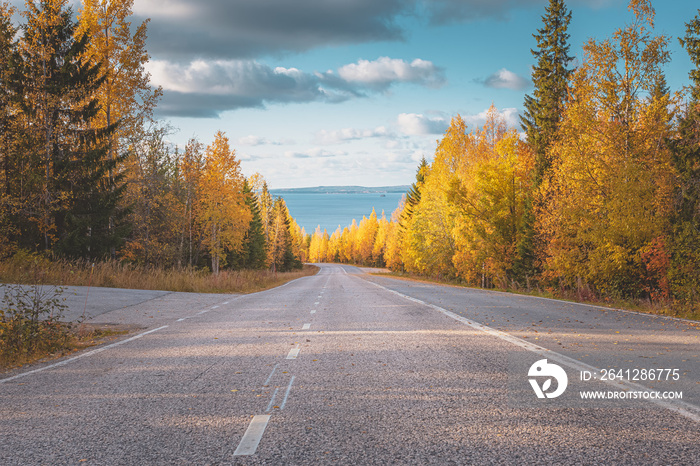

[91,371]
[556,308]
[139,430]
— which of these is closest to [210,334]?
[91,371]

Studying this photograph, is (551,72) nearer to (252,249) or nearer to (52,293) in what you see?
(52,293)

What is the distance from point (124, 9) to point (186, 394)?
2589 centimetres

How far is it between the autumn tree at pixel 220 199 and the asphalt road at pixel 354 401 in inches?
1264

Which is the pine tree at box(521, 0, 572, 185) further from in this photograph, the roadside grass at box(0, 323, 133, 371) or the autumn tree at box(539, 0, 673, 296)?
the roadside grass at box(0, 323, 133, 371)

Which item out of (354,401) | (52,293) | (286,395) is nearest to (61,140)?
(52,293)

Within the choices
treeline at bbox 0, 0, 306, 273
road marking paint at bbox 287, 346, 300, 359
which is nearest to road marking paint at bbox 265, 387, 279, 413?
road marking paint at bbox 287, 346, 300, 359

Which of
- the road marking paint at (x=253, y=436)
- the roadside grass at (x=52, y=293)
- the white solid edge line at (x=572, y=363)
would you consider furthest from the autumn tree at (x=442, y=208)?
the road marking paint at (x=253, y=436)

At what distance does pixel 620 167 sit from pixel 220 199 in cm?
3067

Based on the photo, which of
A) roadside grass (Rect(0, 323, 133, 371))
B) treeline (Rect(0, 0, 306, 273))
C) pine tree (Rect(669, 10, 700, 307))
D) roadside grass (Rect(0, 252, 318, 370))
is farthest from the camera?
treeline (Rect(0, 0, 306, 273))

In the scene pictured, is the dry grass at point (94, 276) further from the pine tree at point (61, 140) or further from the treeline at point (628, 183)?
the treeline at point (628, 183)

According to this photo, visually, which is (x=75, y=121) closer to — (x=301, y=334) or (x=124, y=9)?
(x=124, y=9)

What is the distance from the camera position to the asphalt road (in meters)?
3.41

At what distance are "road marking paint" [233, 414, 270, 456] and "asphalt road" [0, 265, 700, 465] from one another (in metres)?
0.02

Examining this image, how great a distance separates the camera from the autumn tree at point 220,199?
39.9 meters
